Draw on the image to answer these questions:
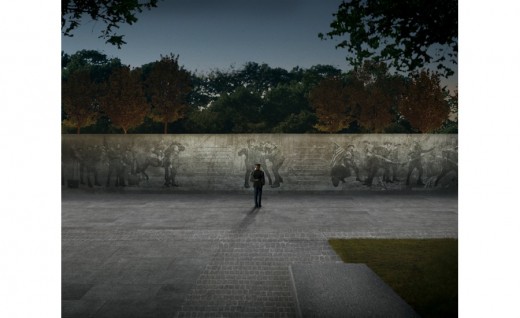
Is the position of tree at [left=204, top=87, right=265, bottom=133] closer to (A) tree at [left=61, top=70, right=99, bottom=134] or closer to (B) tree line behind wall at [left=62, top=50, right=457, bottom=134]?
(B) tree line behind wall at [left=62, top=50, right=457, bottom=134]

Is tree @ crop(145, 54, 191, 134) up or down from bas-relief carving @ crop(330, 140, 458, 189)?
up

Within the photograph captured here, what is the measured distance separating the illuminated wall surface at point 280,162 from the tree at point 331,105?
37.3 feet

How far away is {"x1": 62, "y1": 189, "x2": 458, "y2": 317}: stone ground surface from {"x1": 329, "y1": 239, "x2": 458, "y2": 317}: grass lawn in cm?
66

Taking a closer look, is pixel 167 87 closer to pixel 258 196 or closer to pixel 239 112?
pixel 239 112

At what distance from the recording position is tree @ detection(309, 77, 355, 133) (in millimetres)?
31156

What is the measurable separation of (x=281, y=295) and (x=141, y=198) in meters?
13.1

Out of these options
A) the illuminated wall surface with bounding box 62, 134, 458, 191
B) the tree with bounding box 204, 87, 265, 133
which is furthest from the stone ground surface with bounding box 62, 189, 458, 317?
the tree with bounding box 204, 87, 265, 133

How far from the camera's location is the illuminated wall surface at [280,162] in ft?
65.0

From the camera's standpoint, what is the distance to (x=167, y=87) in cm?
2892

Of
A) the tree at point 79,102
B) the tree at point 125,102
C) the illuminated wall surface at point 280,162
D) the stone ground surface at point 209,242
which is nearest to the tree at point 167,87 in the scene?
the tree at point 125,102

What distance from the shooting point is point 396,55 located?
788cm

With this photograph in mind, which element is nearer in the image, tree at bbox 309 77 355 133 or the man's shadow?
the man's shadow
